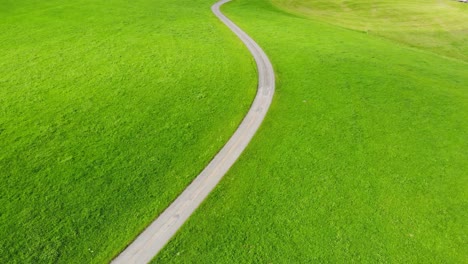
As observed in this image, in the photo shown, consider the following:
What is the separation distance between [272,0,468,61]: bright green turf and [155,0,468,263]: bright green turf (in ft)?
61.8

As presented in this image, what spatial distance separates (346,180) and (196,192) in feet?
26.4

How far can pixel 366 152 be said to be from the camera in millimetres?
18594

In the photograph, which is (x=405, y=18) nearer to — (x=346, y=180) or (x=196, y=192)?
(x=346, y=180)

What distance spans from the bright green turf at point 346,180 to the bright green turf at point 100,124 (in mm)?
3004

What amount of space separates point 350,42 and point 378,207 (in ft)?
92.5

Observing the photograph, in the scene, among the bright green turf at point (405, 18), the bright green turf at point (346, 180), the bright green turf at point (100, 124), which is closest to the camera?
the bright green turf at point (346, 180)

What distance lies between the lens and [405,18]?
5541cm

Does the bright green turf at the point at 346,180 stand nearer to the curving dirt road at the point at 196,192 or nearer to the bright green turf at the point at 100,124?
the curving dirt road at the point at 196,192

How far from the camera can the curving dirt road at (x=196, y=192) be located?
1257 centimetres

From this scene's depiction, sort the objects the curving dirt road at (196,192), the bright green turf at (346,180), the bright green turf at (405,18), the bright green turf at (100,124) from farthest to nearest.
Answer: the bright green turf at (405,18)
the bright green turf at (100,124)
the bright green turf at (346,180)
the curving dirt road at (196,192)

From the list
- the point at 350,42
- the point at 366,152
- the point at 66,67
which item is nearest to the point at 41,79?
the point at 66,67

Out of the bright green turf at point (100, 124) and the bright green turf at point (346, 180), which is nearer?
the bright green turf at point (346, 180)

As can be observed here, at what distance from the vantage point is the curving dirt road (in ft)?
41.2

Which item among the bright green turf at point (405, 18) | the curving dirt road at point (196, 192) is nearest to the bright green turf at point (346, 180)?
the curving dirt road at point (196, 192)
